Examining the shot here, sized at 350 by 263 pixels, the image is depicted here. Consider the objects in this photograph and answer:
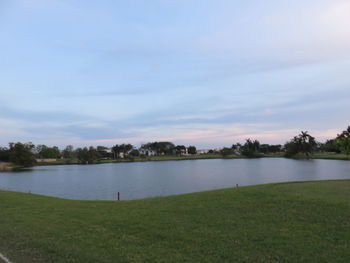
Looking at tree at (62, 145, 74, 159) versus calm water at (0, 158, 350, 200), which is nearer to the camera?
calm water at (0, 158, 350, 200)

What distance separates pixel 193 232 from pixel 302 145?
12622 cm

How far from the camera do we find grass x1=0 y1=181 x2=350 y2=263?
584 centimetres

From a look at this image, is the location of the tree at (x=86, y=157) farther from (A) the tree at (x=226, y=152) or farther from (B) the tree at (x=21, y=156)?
(A) the tree at (x=226, y=152)

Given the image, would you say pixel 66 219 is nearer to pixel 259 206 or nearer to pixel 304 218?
pixel 259 206

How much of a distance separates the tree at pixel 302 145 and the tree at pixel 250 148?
81.1 ft

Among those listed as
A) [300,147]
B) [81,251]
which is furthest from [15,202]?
[300,147]

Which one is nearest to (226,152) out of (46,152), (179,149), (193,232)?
(179,149)

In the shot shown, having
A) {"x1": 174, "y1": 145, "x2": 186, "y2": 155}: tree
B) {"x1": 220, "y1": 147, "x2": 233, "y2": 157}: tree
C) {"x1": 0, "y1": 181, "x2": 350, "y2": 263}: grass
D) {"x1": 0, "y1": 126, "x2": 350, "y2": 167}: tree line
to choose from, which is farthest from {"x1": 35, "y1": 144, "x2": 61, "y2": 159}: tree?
{"x1": 0, "y1": 181, "x2": 350, "y2": 263}: grass

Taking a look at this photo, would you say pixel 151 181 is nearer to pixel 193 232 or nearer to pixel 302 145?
pixel 193 232

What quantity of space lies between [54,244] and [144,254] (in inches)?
97.0

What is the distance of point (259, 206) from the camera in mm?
10297

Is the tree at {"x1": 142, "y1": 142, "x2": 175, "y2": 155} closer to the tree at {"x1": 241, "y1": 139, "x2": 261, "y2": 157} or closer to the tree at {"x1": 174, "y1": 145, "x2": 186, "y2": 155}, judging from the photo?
the tree at {"x1": 174, "y1": 145, "x2": 186, "y2": 155}

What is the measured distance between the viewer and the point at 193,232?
758cm

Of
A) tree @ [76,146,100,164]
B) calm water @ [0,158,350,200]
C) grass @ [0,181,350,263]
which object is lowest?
calm water @ [0,158,350,200]
